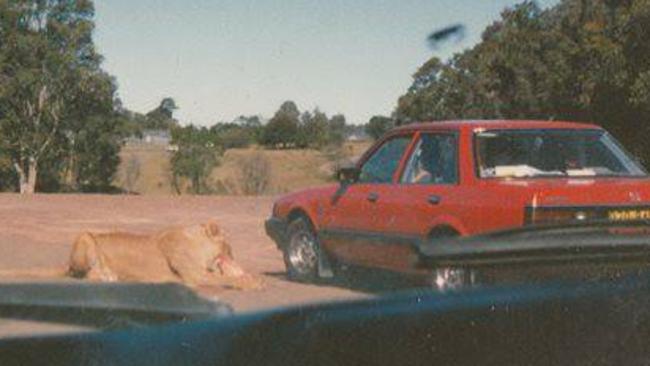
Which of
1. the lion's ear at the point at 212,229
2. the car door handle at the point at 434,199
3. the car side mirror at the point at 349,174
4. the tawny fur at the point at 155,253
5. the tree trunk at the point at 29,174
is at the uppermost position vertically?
the car side mirror at the point at 349,174

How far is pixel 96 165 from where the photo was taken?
4741cm

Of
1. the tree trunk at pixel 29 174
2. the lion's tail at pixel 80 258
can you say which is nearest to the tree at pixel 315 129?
the lion's tail at pixel 80 258

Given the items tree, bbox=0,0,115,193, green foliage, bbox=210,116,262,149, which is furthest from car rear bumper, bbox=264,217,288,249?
tree, bbox=0,0,115,193

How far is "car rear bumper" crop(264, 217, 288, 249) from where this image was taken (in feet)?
29.2

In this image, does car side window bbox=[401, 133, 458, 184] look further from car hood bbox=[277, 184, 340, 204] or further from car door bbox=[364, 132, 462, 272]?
car hood bbox=[277, 184, 340, 204]

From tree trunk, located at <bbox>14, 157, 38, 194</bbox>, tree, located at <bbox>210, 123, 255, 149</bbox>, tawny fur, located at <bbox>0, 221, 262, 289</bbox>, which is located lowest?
tree trunk, located at <bbox>14, 157, 38, 194</bbox>

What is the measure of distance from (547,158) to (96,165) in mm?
45983

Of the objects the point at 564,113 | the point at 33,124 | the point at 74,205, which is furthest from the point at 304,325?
the point at 33,124

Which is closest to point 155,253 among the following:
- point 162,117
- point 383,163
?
point 383,163

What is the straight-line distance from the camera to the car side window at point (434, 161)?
5.17 m

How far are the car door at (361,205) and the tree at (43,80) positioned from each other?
12457 millimetres

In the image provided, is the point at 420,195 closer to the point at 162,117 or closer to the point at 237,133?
the point at 237,133

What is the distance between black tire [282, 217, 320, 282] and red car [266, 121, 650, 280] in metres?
0.01

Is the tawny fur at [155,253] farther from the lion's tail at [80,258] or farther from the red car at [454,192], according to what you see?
the red car at [454,192]
